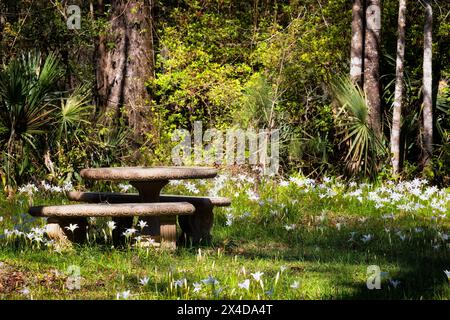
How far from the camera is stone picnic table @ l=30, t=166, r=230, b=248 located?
23.6ft

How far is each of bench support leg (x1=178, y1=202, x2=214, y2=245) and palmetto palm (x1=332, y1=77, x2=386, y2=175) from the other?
5.41 metres

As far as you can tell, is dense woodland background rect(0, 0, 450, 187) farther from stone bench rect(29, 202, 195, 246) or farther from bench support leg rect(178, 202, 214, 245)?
stone bench rect(29, 202, 195, 246)

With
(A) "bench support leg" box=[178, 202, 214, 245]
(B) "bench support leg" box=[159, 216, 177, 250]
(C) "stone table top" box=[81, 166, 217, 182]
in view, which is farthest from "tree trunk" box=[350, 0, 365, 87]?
(B) "bench support leg" box=[159, 216, 177, 250]

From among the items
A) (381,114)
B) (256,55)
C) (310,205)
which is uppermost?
(256,55)

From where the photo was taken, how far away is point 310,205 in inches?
417

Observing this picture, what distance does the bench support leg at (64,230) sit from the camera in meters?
7.59

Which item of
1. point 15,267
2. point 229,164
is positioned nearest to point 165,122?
point 229,164

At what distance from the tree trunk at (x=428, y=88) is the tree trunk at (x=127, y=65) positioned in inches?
198

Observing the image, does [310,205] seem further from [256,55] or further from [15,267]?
[256,55]

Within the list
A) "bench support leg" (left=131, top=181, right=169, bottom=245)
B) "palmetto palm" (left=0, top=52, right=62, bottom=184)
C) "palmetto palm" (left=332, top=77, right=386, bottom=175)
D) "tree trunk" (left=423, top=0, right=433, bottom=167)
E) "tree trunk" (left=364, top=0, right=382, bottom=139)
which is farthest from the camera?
"tree trunk" (left=364, top=0, right=382, bottom=139)

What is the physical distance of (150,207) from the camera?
23.6ft

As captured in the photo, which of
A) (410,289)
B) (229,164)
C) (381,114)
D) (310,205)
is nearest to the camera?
(410,289)

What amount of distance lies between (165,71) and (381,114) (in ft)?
14.2

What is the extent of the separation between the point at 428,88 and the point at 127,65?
5455 millimetres
